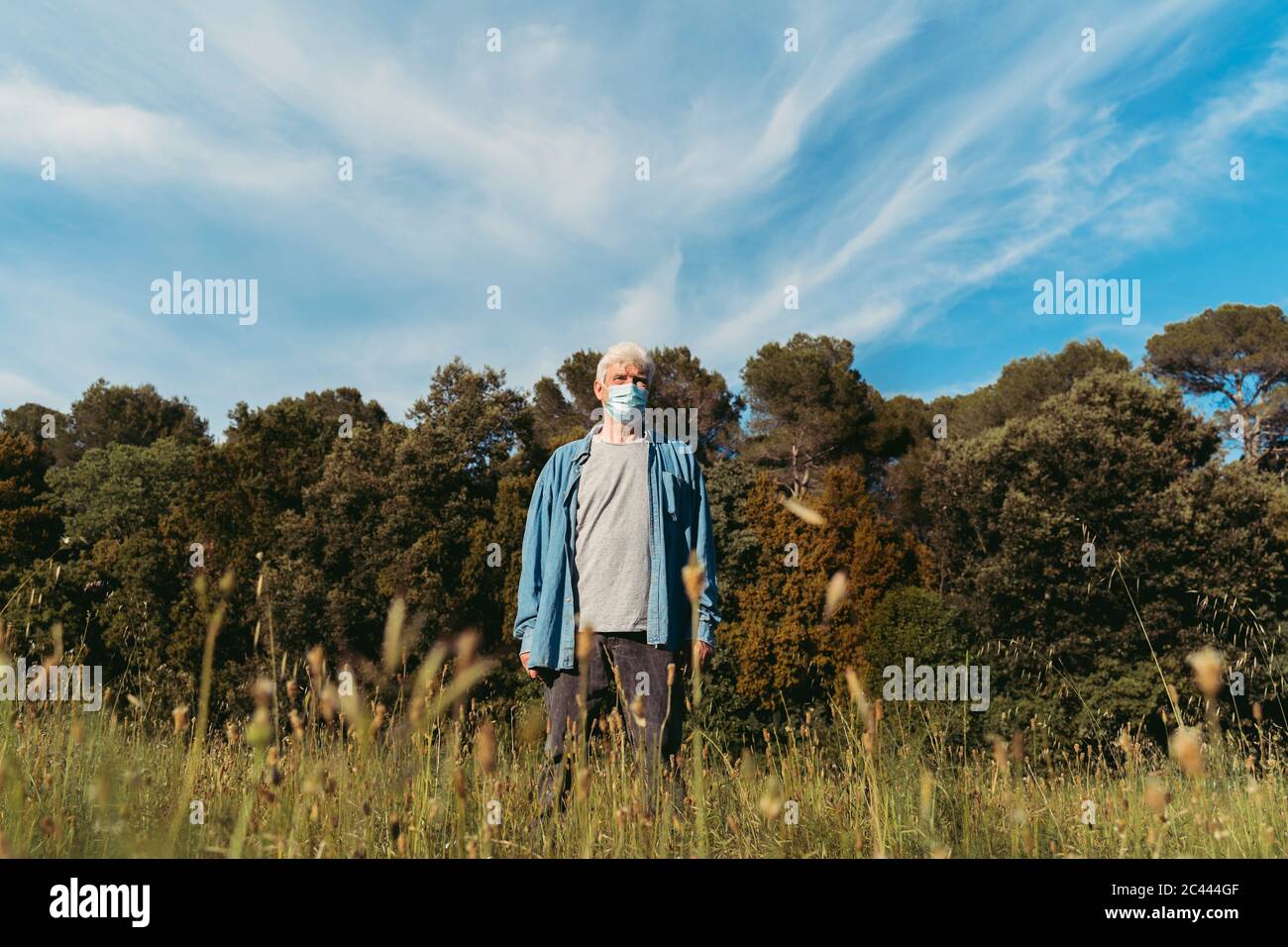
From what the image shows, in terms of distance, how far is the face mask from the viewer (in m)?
4.07

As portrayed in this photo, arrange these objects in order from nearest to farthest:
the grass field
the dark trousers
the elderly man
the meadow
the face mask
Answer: the meadow < the grass field < the dark trousers < the elderly man < the face mask

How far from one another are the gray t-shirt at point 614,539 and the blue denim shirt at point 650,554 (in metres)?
0.04

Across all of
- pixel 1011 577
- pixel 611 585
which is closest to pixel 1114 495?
pixel 1011 577

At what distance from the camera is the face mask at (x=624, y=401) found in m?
4.07

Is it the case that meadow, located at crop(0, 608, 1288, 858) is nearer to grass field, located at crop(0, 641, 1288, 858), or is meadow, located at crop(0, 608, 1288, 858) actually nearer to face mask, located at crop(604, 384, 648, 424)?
grass field, located at crop(0, 641, 1288, 858)

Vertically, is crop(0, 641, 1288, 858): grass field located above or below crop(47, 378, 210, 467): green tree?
below

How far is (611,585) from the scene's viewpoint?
3773 millimetres

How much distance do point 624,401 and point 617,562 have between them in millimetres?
773

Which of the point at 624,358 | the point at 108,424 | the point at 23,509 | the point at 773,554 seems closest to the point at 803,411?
the point at 773,554

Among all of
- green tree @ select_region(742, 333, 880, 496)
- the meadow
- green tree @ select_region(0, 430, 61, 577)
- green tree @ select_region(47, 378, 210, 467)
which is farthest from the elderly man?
green tree @ select_region(47, 378, 210, 467)

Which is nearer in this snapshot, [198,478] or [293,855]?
[293,855]

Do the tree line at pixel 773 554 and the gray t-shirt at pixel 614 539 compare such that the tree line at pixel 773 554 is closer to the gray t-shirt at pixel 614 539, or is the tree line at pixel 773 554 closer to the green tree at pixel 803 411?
the green tree at pixel 803 411

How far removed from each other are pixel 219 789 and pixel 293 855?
1.69 metres
